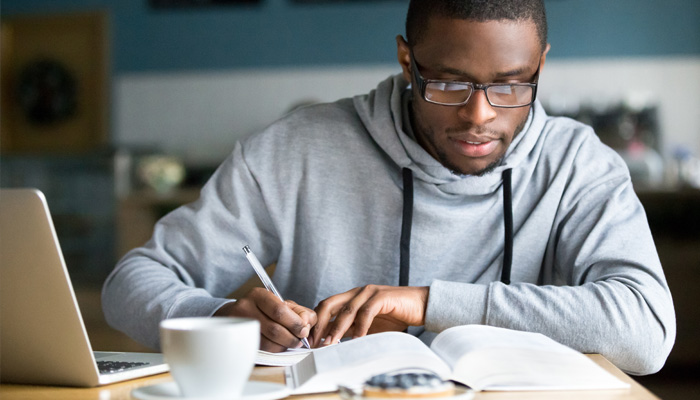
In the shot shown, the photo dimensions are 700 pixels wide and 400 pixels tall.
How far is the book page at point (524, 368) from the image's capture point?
29.2 inches

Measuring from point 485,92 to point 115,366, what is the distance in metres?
0.65

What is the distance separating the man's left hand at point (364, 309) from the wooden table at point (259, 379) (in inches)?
4.7

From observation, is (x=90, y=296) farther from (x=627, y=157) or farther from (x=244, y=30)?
(x=627, y=157)

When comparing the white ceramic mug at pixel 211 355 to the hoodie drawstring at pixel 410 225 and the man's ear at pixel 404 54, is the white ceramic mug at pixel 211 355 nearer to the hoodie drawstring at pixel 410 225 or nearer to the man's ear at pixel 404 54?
the hoodie drawstring at pixel 410 225

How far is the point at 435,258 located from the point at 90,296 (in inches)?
138

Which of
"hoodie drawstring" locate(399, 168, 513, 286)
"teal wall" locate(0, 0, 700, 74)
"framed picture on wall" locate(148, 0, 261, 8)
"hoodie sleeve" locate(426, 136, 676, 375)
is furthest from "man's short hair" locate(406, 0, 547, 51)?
"framed picture on wall" locate(148, 0, 261, 8)

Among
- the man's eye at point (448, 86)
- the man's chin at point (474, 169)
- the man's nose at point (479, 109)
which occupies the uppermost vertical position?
the man's eye at point (448, 86)

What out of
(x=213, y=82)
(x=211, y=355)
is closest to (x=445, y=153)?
(x=211, y=355)

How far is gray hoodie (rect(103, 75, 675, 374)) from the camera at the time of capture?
1274 mm

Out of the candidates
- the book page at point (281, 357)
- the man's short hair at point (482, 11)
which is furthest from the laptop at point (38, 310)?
the man's short hair at point (482, 11)

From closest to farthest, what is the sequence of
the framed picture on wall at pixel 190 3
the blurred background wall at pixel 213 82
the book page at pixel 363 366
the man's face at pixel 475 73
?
the book page at pixel 363 366, the man's face at pixel 475 73, the blurred background wall at pixel 213 82, the framed picture on wall at pixel 190 3

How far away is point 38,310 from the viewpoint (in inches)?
31.0

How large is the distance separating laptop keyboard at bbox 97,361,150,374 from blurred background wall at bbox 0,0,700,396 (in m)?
3.14

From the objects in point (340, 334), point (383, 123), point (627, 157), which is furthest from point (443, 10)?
point (627, 157)
